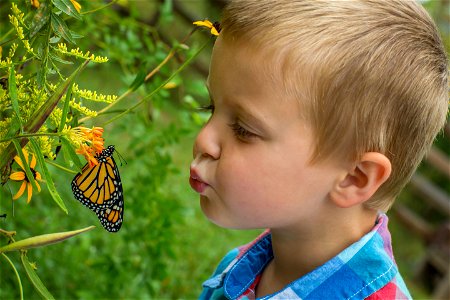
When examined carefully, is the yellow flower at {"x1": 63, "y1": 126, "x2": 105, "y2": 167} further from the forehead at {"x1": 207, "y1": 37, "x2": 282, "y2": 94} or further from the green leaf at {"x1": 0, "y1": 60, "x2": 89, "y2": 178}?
the forehead at {"x1": 207, "y1": 37, "x2": 282, "y2": 94}

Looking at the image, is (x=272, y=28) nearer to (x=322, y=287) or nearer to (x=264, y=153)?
(x=264, y=153)

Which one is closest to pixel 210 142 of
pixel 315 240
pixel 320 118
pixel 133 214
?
pixel 320 118

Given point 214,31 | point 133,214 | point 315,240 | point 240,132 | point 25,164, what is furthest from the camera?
point 133,214

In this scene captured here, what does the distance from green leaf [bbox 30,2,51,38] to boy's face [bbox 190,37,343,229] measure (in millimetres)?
328

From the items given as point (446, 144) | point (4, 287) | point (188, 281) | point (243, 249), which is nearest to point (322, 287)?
point (243, 249)

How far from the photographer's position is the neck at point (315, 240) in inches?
50.7

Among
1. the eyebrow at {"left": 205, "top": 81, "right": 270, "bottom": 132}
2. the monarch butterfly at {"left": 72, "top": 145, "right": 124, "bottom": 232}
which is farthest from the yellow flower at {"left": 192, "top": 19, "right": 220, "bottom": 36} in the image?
the monarch butterfly at {"left": 72, "top": 145, "right": 124, "bottom": 232}

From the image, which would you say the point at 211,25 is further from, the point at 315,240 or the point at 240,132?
the point at 315,240

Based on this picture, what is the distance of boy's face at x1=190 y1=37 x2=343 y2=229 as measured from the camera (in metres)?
1.13

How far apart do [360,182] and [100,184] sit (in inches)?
17.6

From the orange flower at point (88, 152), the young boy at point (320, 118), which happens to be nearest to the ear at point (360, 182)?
the young boy at point (320, 118)

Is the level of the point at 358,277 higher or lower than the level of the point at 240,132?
lower

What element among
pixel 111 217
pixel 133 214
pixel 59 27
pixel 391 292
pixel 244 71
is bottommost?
pixel 133 214

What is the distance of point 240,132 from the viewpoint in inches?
45.9
